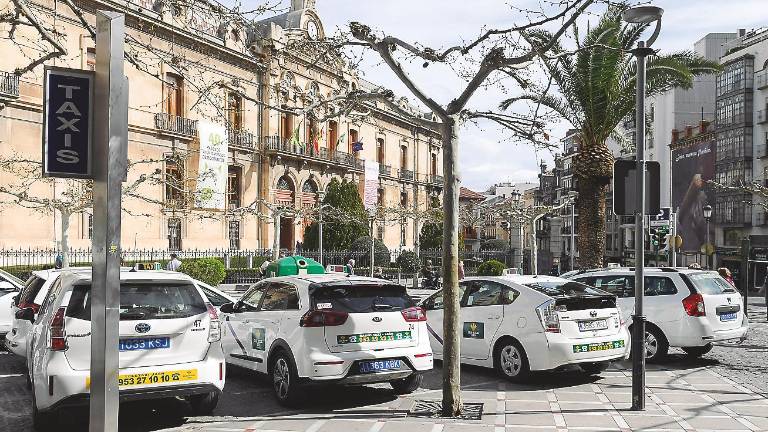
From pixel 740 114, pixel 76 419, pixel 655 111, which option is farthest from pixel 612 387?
pixel 655 111

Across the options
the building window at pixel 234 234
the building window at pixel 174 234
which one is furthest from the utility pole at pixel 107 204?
the building window at pixel 234 234

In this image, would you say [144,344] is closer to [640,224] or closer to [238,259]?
[640,224]

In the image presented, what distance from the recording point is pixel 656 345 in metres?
12.2

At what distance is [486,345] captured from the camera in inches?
422

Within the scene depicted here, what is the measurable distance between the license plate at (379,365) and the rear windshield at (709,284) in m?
6.02

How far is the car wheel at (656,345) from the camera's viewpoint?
39.9 ft

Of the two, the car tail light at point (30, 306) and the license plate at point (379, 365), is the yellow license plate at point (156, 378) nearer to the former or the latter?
the license plate at point (379, 365)

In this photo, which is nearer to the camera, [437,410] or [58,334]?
[58,334]

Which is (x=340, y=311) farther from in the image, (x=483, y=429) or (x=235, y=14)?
(x=235, y=14)

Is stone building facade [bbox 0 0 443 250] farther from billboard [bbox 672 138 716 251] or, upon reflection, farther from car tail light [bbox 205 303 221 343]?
billboard [bbox 672 138 716 251]

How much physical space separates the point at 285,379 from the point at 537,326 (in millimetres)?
3490

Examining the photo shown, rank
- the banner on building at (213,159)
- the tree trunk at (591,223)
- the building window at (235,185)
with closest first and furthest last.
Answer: the tree trunk at (591,223) → the banner on building at (213,159) → the building window at (235,185)

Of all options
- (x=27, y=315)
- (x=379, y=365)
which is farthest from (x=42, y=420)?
(x=379, y=365)

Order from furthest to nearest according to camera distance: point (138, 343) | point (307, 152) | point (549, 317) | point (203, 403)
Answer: point (307, 152), point (549, 317), point (203, 403), point (138, 343)
